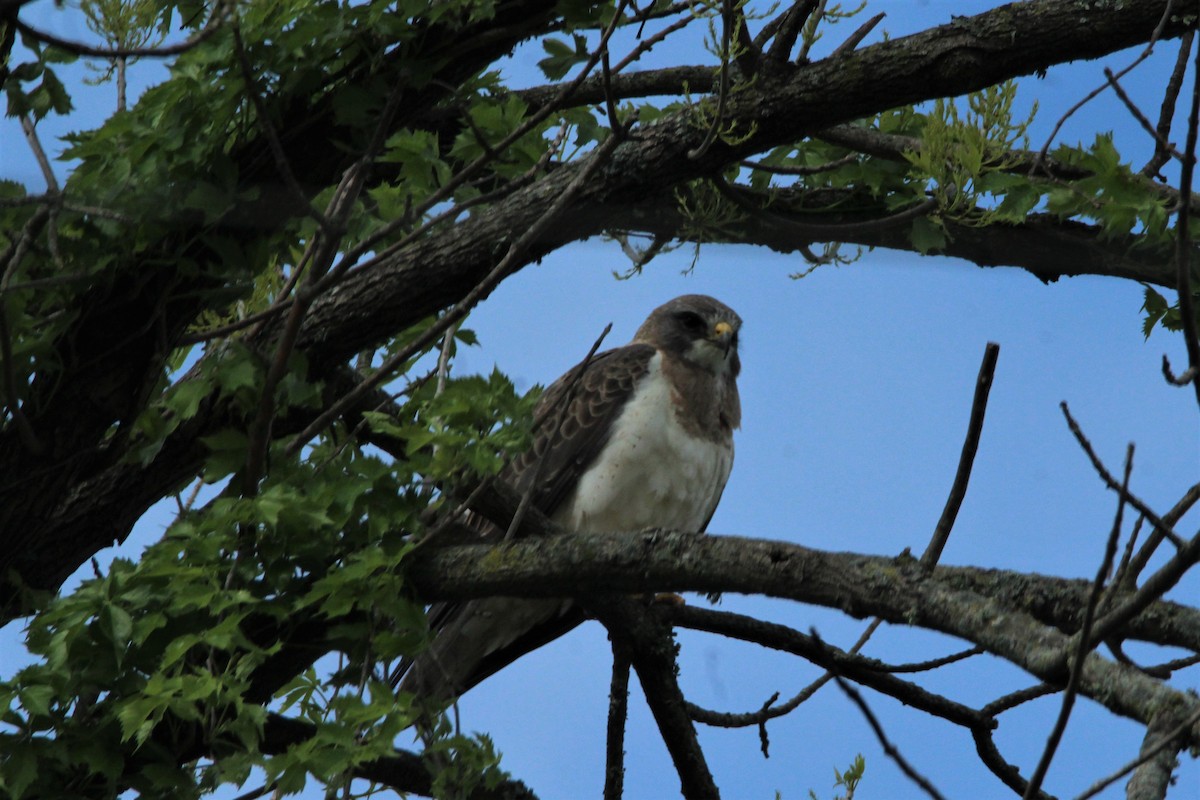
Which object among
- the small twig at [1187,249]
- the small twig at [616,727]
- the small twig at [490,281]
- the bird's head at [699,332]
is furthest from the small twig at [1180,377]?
the bird's head at [699,332]

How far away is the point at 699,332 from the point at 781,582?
10.3 ft

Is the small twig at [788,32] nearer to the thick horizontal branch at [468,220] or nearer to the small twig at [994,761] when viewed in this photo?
the thick horizontal branch at [468,220]

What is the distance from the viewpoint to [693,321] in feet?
20.3

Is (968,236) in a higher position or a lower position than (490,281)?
higher

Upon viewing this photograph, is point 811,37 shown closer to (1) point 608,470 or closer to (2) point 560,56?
(2) point 560,56

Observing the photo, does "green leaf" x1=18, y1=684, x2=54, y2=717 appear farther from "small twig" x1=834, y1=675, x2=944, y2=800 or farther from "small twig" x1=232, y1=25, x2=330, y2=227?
"small twig" x1=834, y1=675, x2=944, y2=800

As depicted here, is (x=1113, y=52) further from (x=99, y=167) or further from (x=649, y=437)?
(x=99, y=167)

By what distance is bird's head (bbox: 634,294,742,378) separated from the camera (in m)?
5.98

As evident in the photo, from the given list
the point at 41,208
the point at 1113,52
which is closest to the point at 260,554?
the point at 41,208

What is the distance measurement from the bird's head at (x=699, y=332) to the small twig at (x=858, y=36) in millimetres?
2231

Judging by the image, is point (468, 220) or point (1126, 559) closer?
point (1126, 559)

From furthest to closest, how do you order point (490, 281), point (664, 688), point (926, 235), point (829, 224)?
1. point (829, 224)
2. point (926, 235)
3. point (664, 688)
4. point (490, 281)

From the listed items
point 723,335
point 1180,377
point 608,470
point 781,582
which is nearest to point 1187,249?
point 1180,377

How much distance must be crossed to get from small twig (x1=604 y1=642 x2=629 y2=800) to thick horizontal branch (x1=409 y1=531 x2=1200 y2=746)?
2.61 feet
